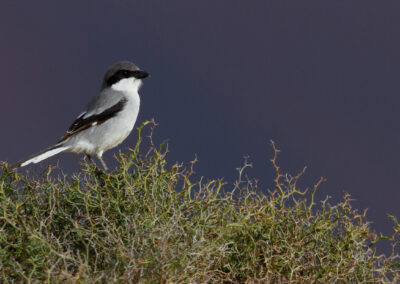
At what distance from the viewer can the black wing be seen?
3.98 metres

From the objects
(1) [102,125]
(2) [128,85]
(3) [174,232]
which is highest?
(2) [128,85]

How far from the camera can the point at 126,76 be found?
431 centimetres

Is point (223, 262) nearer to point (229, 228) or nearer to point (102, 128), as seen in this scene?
point (229, 228)

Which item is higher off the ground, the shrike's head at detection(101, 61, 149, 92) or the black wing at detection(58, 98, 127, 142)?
the shrike's head at detection(101, 61, 149, 92)

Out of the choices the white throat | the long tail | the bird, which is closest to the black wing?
the bird

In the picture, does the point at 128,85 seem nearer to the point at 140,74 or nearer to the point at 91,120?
the point at 140,74

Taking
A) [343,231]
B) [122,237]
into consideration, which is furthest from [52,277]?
[343,231]

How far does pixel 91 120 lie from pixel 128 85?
49 cm

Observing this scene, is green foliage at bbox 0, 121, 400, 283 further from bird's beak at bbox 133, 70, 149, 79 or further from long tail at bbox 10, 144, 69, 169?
bird's beak at bbox 133, 70, 149, 79

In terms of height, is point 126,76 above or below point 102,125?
above

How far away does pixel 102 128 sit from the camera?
3957 millimetres

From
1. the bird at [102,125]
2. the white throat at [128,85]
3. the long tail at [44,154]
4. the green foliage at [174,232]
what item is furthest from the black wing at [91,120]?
the green foliage at [174,232]

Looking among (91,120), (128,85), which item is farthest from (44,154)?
(128,85)

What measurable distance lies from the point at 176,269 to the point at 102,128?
6.91ft
